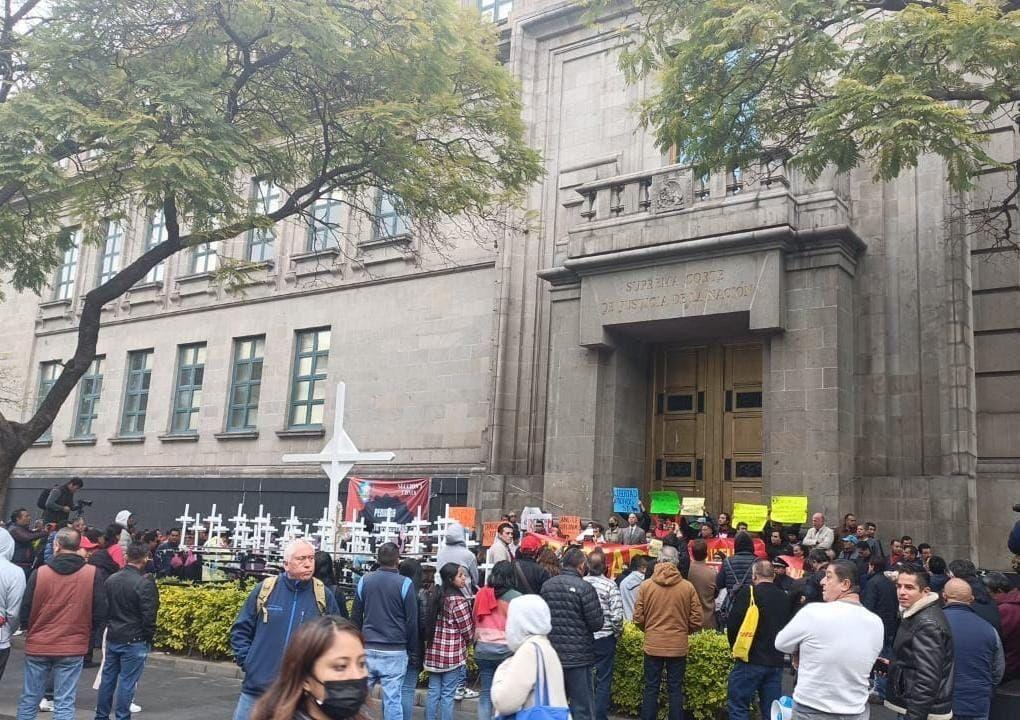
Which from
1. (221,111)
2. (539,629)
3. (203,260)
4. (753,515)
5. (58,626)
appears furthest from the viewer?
(203,260)

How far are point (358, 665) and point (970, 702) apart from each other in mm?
5294

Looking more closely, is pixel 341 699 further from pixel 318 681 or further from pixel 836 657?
pixel 836 657

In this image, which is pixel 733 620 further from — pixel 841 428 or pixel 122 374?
pixel 122 374

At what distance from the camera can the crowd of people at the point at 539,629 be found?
5.64 m

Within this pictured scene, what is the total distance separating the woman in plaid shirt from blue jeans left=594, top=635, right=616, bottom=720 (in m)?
1.54

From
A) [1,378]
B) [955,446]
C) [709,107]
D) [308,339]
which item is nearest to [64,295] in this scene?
[1,378]

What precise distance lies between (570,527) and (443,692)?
25.7ft

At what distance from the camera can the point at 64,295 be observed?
110 feet

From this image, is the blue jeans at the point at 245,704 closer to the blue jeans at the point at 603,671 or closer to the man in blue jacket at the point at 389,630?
the man in blue jacket at the point at 389,630

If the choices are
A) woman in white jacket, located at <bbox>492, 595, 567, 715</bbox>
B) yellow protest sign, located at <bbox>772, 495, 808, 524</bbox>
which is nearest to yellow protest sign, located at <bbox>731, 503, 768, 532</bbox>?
yellow protest sign, located at <bbox>772, 495, 808, 524</bbox>

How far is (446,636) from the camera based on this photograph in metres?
8.69

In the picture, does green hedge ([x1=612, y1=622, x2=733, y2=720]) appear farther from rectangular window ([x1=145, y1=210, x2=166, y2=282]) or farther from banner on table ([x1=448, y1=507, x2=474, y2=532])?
rectangular window ([x1=145, y1=210, x2=166, y2=282])

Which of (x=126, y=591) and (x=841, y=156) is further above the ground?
(x=841, y=156)

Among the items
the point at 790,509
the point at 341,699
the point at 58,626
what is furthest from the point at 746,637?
the point at 790,509
